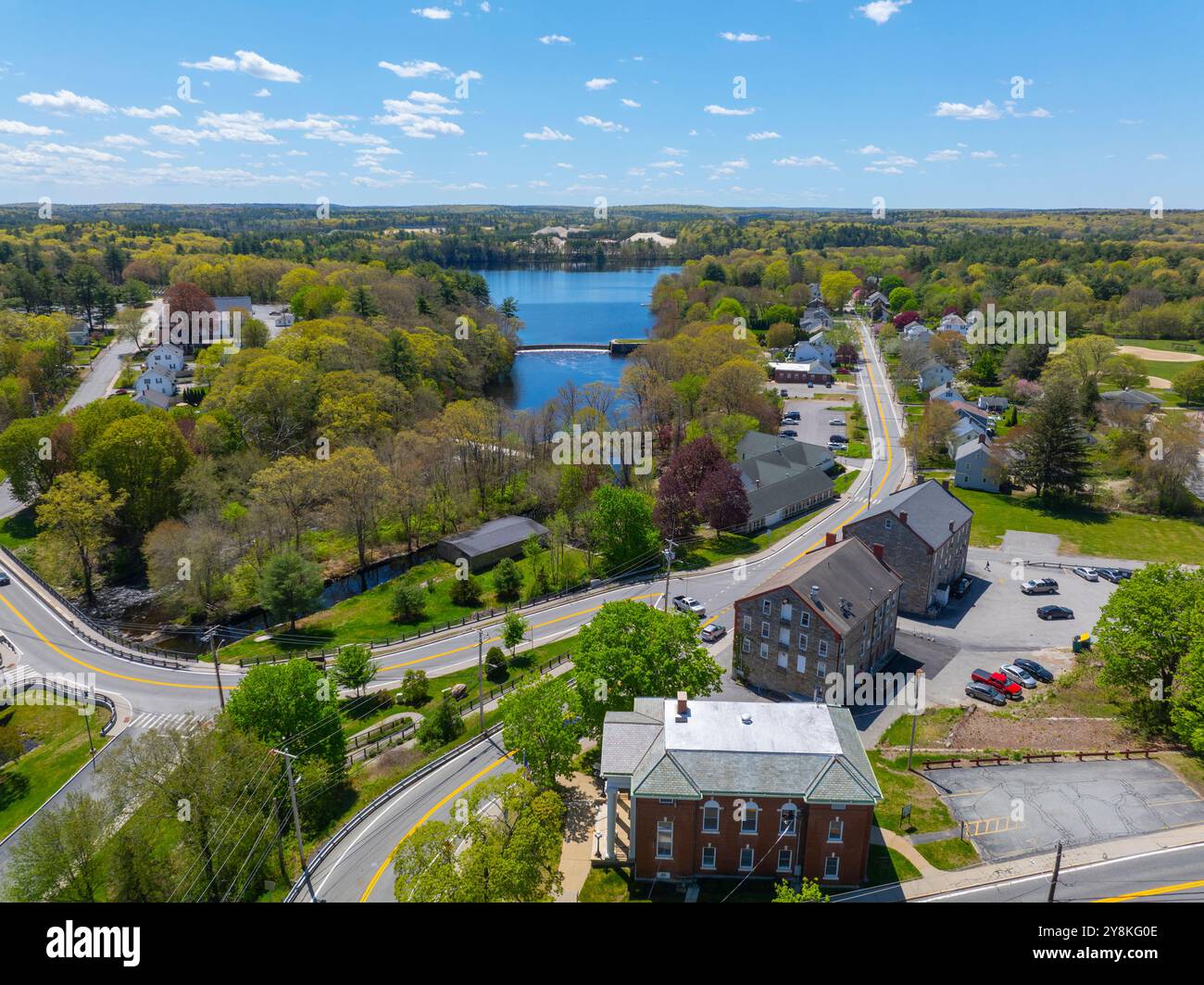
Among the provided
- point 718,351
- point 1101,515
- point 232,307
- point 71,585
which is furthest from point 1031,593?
point 232,307

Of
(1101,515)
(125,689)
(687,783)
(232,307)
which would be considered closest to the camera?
(687,783)

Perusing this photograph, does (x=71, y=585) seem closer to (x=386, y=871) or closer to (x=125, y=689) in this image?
(x=125, y=689)

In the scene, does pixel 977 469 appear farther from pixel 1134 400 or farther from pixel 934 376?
pixel 934 376

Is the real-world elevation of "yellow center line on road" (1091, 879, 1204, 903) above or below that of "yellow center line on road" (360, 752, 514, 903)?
above

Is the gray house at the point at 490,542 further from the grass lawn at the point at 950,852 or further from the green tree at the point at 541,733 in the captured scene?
the grass lawn at the point at 950,852

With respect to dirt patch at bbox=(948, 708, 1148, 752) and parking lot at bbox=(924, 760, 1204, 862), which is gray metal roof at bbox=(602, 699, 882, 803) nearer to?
parking lot at bbox=(924, 760, 1204, 862)

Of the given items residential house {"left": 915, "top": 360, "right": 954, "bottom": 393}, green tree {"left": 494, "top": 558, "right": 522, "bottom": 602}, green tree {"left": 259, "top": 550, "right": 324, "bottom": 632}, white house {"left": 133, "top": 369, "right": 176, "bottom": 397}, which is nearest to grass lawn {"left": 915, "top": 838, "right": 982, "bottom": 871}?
green tree {"left": 494, "top": 558, "right": 522, "bottom": 602}

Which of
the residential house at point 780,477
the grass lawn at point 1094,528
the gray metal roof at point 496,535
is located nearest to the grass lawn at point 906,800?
the residential house at point 780,477

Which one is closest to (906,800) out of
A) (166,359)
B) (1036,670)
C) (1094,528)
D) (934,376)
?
(1036,670)

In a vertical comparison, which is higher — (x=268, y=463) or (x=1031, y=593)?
(x=268, y=463)
